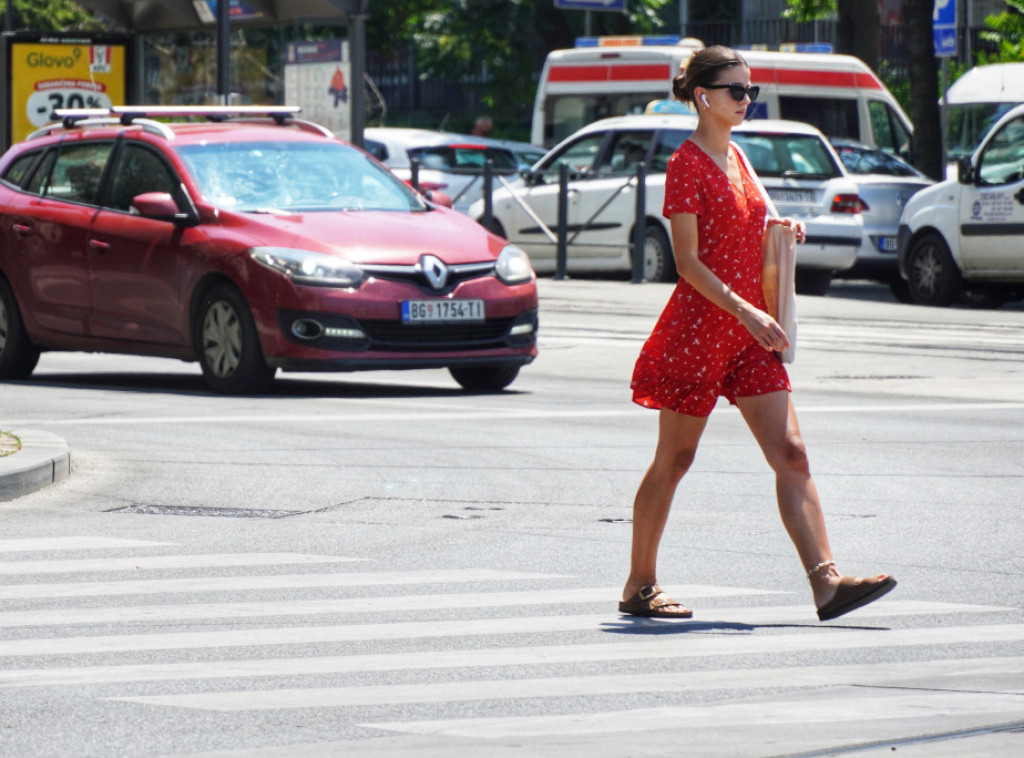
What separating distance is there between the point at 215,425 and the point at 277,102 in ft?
38.6

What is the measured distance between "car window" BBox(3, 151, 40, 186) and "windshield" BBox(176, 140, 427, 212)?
1463mm

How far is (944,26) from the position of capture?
27.8 metres

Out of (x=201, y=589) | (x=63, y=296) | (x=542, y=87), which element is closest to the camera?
(x=201, y=589)

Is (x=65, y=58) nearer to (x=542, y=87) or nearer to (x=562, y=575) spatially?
(x=542, y=87)

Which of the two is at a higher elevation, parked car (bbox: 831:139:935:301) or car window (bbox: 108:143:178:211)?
car window (bbox: 108:143:178:211)

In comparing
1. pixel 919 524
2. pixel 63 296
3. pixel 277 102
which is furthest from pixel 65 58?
pixel 919 524

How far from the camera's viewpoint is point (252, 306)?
12781 mm

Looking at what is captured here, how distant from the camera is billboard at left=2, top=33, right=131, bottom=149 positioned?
926 inches

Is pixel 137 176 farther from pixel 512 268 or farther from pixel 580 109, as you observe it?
pixel 580 109

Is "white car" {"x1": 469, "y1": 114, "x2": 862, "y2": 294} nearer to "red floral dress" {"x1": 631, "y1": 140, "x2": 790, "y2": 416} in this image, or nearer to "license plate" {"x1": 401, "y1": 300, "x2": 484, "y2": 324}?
"license plate" {"x1": 401, "y1": 300, "x2": 484, "y2": 324}

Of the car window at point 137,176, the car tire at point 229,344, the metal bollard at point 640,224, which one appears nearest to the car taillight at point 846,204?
the metal bollard at point 640,224

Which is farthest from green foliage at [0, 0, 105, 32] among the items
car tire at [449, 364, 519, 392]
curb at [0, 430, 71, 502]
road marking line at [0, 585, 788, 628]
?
road marking line at [0, 585, 788, 628]

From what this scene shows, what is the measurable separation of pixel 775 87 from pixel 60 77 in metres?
10.2

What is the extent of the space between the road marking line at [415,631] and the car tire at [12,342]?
8475mm
